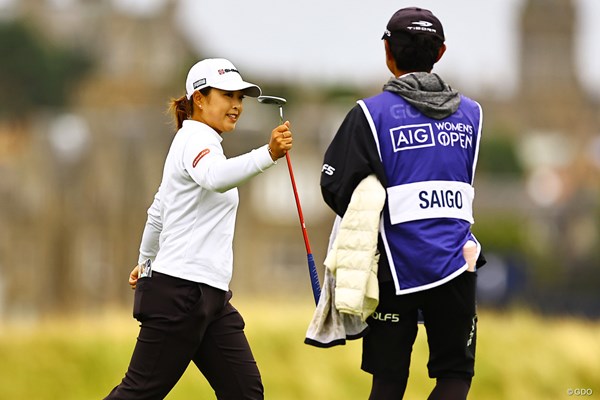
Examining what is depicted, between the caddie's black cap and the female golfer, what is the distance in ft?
2.12

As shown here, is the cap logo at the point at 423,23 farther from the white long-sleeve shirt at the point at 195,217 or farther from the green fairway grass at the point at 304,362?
the green fairway grass at the point at 304,362

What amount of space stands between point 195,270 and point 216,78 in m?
0.82

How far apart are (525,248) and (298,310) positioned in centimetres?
6792

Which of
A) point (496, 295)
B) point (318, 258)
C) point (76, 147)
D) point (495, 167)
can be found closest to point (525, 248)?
point (318, 258)

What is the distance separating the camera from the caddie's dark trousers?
684cm

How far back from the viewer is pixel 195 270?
22.4ft

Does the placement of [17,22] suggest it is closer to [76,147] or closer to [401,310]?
[76,147]

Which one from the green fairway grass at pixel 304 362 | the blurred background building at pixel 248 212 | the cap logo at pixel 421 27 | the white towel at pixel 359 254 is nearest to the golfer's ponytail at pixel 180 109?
the white towel at pixel 359 254

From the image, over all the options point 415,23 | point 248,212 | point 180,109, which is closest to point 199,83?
point 180,109

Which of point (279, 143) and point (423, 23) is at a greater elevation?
point (423, 23)

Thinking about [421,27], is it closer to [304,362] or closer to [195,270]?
[195,270]

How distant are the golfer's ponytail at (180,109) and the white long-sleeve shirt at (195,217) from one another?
18 centimetres

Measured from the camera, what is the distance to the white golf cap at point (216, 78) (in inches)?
272

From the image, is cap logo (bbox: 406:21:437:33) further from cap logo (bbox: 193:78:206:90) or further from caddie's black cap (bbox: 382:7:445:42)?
cap logo (bbox: 193:78:206:90)
